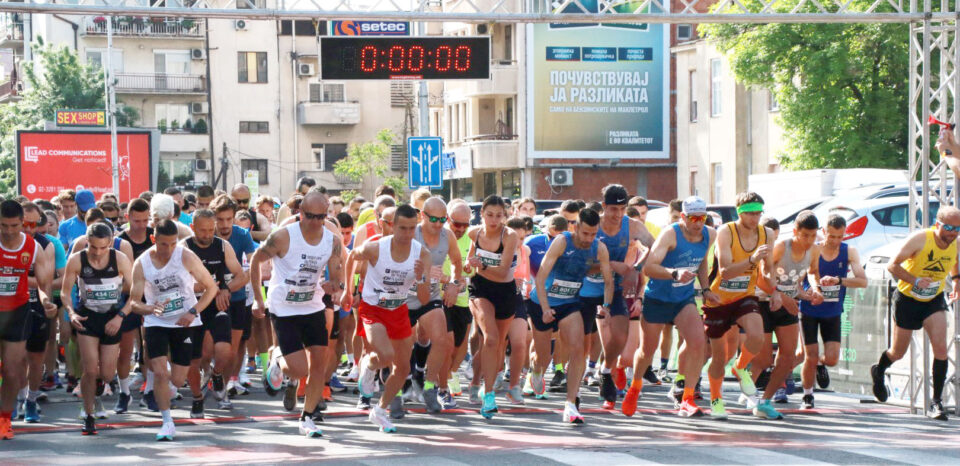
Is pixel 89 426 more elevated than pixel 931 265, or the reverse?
pixel 931 265

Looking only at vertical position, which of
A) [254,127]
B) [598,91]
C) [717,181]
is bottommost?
[717,181]

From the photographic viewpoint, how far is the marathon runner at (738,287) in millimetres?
12109

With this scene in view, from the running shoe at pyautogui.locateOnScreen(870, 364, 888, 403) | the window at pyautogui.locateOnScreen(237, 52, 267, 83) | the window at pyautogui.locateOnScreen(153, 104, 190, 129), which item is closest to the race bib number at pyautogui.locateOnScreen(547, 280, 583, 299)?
the running shoe at pyautogui.locateOnScreen(870, 364, 888, 403)

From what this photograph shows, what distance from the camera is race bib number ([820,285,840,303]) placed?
13.3m

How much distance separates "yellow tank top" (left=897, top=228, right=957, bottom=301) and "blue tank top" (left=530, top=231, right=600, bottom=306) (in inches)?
112

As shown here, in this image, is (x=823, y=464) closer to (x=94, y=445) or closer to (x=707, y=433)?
(x=707, y=433)

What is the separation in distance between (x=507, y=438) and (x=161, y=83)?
63506mm

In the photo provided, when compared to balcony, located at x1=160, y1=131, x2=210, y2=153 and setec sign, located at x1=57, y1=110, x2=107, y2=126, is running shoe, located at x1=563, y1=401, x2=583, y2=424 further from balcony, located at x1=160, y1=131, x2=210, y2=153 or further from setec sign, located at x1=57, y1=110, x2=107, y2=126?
balcony, located at x1=160, y1=131, x2=210, y2=153

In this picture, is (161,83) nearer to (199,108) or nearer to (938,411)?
(199,108)

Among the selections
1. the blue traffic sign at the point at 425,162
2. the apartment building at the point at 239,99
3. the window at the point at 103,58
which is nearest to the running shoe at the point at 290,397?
the blue traffic sign at the point at 425,162

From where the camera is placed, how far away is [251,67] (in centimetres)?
7150

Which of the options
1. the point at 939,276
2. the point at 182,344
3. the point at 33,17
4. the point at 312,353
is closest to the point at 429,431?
the point at 312,353

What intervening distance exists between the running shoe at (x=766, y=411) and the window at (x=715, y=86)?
3418 cm

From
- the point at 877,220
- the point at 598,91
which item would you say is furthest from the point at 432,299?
the point at 598,91
